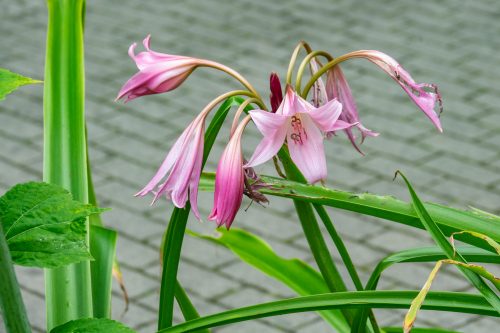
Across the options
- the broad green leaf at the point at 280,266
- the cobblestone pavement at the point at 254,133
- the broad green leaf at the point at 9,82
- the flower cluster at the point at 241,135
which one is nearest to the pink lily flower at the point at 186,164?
the flower cluster at the point at 241,135

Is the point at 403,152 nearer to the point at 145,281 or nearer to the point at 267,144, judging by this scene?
the point at 145,281

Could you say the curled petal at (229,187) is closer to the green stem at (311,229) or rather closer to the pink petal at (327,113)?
the pink petal at (327,113)

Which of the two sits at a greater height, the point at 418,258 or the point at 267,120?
the point at 267,120

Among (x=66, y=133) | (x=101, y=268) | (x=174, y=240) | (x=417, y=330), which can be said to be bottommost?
(x=417, y=330)

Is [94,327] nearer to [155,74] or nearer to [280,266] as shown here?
[155,74]

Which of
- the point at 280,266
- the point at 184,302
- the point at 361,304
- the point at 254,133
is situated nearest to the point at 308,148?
the point at 361,304

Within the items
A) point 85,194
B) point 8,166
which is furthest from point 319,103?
point 8,166
